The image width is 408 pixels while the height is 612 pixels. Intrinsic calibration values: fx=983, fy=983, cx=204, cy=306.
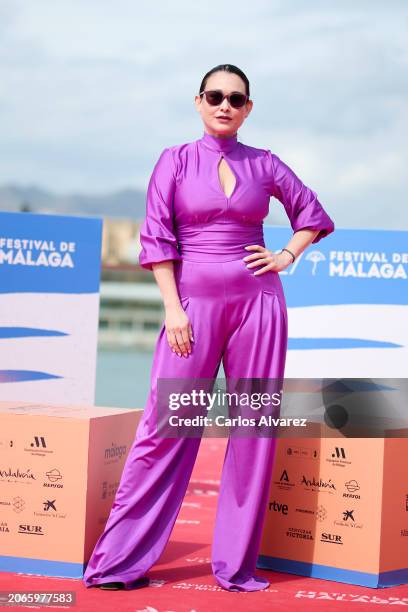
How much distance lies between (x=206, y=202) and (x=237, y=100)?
33 cm

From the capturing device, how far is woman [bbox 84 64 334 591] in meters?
2.88

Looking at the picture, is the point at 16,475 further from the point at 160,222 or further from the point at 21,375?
the point at 21,375

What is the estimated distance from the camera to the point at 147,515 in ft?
9.55

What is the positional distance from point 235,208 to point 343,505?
39.4 inches

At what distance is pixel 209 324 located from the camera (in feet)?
9.50

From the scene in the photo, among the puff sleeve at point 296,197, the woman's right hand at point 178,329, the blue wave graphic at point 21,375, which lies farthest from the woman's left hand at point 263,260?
the blue wave graphic at point 21,375

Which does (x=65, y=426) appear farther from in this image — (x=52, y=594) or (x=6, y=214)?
(x=6, y=214)

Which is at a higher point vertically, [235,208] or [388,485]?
[235,208]

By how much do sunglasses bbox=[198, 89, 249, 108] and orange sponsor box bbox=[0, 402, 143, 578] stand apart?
103 cm

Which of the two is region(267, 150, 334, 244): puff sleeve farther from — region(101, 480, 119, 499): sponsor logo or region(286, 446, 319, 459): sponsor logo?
region(101, 480, 119, 499): sponsor logo

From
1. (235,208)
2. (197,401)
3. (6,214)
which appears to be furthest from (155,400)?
(6,214)

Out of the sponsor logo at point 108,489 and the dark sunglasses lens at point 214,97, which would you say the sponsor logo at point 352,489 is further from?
the dark sunglasses lens at point 214,97

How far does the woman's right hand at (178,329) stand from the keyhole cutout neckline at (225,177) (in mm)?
376

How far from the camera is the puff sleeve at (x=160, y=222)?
2.86m
